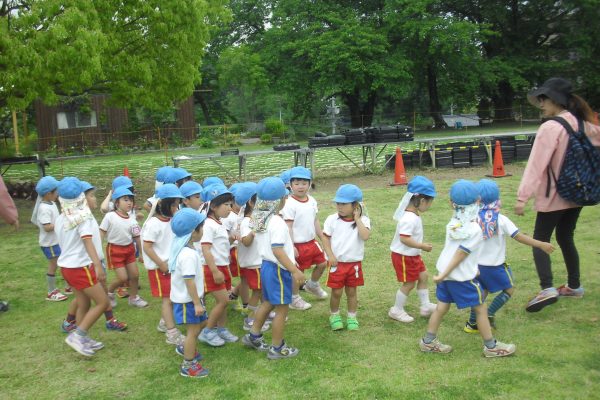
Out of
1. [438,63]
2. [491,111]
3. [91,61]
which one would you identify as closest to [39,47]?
[91,61]

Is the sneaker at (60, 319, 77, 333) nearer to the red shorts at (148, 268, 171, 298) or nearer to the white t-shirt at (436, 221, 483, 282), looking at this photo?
the red shorts at (148, 268, 171, 298)

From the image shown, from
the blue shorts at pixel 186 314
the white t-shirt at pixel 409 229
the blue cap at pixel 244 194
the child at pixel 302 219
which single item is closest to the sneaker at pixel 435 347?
the white t-shirt at pixel 409 229

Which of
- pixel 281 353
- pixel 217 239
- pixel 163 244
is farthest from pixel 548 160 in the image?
pixel 163 244

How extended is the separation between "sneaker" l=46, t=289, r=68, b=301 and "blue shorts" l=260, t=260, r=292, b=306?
3.04 m

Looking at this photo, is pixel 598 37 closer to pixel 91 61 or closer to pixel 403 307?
pixel 91 61

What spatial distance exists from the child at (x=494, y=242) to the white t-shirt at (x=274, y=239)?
5.05 feet

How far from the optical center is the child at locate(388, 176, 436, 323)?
4.72m

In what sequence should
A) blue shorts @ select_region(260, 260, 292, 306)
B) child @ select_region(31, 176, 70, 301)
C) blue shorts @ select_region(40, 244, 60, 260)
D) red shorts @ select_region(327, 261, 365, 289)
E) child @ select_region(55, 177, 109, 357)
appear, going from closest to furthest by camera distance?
blue shorts @ select_region(260, 260, 292, 306) < child @ select_region(55, 177, 109, 357) < red shorts @ select_region(327, 261, 365, 289) < child @ select_region(31, 176, 70, 301) < blue shorts @ select_region(40, 244, 60, 260)

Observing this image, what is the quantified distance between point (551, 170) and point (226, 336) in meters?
3.28

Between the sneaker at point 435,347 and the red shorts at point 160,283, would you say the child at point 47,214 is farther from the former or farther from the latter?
the sneaker at point 435,347

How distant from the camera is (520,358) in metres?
4.13

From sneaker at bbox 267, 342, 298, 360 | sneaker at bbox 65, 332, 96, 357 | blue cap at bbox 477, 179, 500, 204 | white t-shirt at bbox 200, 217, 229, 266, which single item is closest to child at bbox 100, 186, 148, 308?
sneaker at bbox 65, 332, 96, 357

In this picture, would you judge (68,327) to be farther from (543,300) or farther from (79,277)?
(543,300)

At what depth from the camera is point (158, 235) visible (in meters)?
4.75
